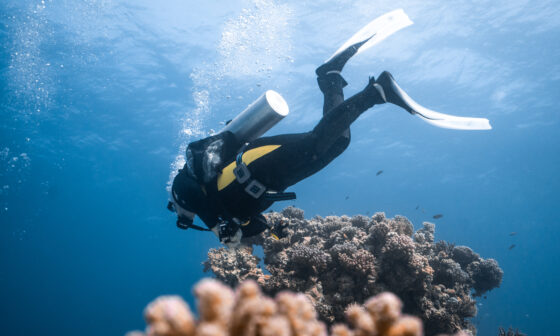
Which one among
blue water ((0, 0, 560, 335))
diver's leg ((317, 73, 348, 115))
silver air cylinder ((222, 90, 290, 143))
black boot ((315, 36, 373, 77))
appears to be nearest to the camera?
silver air cylinder ((222, 90, 290, 143))

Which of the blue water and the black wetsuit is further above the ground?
the blue water

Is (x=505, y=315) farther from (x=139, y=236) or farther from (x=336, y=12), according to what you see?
(x=139, y=236)

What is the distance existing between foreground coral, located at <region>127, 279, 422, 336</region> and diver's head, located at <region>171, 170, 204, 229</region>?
306 cm

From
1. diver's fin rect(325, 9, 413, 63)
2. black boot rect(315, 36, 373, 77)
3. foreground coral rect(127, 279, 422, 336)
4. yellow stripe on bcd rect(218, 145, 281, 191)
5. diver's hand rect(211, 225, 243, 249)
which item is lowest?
foreground coral rect(127, 279, 422, 336)

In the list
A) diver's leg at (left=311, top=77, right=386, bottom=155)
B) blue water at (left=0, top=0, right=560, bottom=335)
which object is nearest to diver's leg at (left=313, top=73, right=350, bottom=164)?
diver's leg at (left=311, top=77, right=386, bottom=155)

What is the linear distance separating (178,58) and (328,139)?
843 inches

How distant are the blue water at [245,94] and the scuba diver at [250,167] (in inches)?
97.9

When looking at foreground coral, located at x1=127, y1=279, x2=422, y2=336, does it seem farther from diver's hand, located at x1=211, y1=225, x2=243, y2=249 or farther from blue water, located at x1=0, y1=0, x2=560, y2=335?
blue water, located at x1=0, y1=0, x2=560, y2=335

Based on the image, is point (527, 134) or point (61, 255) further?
point (61, 255)

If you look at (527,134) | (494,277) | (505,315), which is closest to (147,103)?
(494,277)

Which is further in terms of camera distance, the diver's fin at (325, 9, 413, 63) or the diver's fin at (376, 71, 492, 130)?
the diver's fin at (325, 9, 413, 63)

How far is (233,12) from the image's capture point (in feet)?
60.8

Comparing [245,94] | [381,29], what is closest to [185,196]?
[381,29]

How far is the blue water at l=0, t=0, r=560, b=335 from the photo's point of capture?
19.0m
